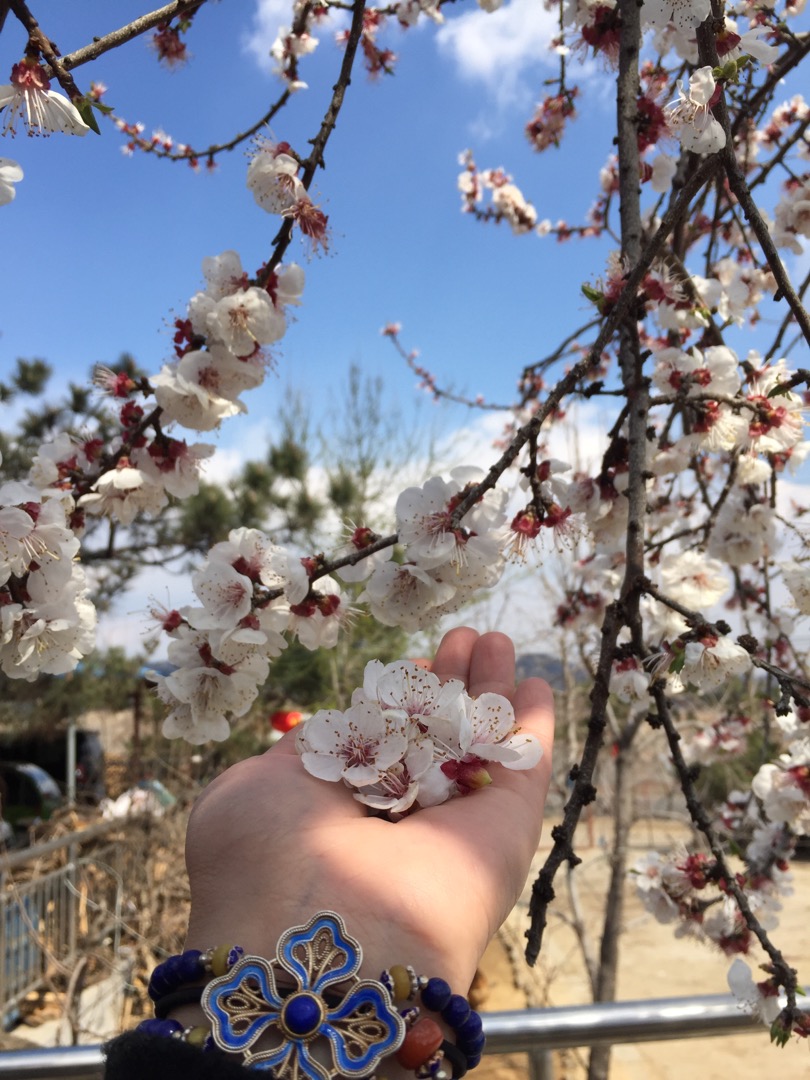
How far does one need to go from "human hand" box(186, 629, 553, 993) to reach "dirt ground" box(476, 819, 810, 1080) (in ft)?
11.1

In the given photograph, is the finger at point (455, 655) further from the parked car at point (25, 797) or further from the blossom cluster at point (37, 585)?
the parked car at point (25, 797)

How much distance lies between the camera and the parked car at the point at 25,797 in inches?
243

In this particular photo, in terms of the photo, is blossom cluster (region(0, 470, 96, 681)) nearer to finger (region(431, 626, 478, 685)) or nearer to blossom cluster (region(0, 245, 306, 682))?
blossom cluster (region(0, 245, 306, 682))

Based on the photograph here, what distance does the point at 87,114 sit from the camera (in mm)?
978

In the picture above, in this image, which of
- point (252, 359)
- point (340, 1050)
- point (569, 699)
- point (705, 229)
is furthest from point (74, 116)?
point (569, 699)

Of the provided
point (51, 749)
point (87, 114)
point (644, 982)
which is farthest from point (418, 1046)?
point (51, 749)

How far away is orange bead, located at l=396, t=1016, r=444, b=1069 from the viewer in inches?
22.0

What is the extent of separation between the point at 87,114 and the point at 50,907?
4486mm

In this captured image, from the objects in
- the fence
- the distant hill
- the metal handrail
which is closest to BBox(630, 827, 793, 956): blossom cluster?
the metal handrail

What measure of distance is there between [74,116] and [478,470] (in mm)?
716

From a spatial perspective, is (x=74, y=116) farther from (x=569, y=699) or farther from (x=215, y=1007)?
(x=569, y=699)

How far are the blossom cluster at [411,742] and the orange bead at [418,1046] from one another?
217 millimetres

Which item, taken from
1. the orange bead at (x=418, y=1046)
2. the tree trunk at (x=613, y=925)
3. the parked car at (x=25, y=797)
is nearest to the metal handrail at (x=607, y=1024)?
the orange bead at (x=418, y=1046)

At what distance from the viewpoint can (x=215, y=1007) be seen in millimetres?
564
